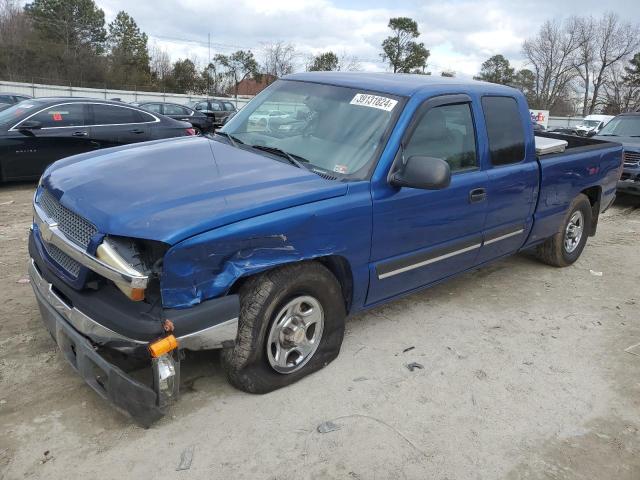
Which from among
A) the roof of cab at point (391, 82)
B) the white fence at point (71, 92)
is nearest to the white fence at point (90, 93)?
the white fence at point (71, 92)

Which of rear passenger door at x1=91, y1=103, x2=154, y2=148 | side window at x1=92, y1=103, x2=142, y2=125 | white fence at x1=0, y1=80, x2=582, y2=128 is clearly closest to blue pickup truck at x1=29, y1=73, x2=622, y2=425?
rear passenger door at x1=91, y1=103, x2=154, y2=148

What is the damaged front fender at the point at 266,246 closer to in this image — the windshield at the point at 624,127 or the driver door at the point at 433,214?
the driver door at the point at 433,214

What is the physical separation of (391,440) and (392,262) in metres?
1.18

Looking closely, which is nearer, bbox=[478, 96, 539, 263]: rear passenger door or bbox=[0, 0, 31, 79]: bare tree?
bbox=[478, 96, 539, 263]: rear passenger door

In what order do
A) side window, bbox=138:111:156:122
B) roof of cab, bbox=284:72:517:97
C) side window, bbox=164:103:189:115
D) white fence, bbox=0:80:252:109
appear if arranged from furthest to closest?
white fence, bbox=0:80:252:109 < side window, bbox=164:103:189:115 < side window, bbox=138:111:156:122 < roof of cab, bbox=284:72:517:97

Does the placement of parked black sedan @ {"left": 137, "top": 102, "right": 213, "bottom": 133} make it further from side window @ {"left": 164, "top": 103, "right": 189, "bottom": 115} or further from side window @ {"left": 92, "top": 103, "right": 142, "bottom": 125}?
side window @ {"left": 92, "top": 103, "right": 142, "bottom": 125}

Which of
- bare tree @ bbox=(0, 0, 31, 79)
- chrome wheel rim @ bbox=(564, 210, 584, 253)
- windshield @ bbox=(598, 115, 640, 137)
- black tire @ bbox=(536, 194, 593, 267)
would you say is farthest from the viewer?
bare tree @ bbox=(0, 0, 31, 79)

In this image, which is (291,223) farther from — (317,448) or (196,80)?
(196,80)

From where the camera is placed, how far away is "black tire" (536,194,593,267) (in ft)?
18.5

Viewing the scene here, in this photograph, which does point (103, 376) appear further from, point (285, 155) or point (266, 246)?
point (285, 155)

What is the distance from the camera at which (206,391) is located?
10.4 ft

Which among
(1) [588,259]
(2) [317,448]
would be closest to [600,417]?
(2) [317,448]

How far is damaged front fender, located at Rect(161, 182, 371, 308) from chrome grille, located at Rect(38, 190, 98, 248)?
0.50 m

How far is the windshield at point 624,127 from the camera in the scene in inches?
426
